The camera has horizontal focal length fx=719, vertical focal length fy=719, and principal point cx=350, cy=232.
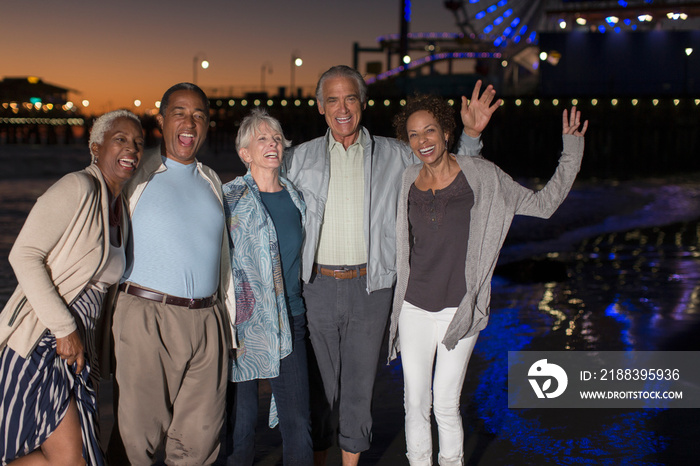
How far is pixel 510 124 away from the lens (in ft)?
161

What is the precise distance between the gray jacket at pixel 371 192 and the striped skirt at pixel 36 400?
1284 millimetres

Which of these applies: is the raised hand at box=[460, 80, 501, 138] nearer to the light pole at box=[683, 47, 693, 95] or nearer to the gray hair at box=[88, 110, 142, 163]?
the gray hair at box=[88, 110, 142, 163]

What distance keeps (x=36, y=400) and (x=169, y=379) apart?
58 cm

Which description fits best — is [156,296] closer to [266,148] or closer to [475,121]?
[266,148]

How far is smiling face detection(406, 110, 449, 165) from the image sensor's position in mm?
3438

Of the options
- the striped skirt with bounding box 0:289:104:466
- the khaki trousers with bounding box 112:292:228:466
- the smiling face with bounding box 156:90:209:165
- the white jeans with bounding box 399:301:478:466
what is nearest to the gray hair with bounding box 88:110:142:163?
the smiling face with bounding box 156:90:209:165

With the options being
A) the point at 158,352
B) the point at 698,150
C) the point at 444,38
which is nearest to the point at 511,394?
the point at 158,352

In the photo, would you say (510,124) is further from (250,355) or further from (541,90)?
(250,355)

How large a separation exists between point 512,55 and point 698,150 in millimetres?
24912

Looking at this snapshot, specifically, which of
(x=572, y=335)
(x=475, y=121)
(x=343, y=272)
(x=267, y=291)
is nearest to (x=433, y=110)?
(x=475, y=121)

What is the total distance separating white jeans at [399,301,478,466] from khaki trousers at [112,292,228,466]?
90cm

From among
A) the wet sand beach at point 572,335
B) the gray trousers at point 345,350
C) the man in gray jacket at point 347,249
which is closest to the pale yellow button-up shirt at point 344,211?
the man in gray jacket at point 347,249

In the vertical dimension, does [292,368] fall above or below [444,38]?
below

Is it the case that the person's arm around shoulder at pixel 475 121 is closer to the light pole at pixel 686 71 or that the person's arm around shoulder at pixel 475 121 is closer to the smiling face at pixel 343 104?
the smiling face at pixel 343 104
